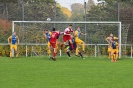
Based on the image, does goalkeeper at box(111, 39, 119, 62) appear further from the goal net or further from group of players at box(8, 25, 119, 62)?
the goal net

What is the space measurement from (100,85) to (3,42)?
20.2m

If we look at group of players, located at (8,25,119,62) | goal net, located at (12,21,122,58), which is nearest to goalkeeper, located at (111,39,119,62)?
group of players, located at (8,25,119,62)

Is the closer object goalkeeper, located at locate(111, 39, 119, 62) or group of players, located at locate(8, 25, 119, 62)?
goalkeeper, located at locate(111, 39, 119, 62)

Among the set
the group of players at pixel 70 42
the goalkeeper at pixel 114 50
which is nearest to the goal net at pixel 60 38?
the group of players at pixel 70 42

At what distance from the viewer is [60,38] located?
31625 millimetres

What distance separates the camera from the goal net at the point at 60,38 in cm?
→ 3103

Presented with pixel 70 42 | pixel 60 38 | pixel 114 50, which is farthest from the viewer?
pixel 60 38

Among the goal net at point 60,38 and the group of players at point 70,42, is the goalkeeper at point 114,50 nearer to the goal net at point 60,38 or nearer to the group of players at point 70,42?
the group of players at point 70,42

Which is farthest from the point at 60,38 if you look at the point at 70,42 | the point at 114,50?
the point at 114,50

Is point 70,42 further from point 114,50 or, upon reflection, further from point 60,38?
point 60,38

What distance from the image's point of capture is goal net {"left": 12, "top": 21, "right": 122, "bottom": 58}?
31031 mm

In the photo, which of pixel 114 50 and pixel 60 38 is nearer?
pixel 114 50

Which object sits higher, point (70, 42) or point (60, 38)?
point (60, 38)

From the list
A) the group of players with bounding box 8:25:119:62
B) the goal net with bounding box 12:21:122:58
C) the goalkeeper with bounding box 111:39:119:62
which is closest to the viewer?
the goalkeeper with bounding box 111:39:119:62
